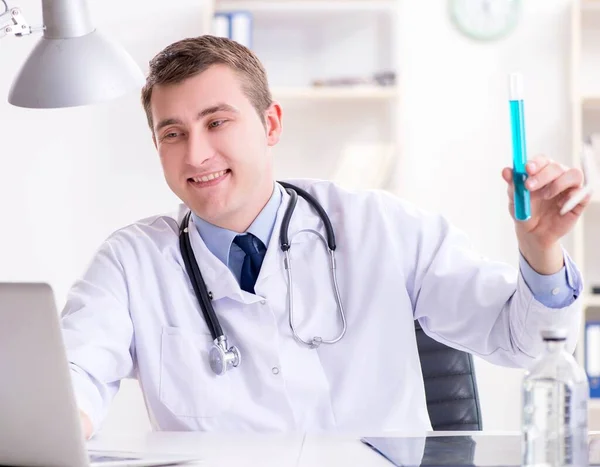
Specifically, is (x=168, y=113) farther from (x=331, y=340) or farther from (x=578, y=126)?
(x=578, y=126)

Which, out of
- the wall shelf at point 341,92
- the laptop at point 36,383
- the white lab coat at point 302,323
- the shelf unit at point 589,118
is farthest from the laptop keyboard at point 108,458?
the shelf unit at point 589,118

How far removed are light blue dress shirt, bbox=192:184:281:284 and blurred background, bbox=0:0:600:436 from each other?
1.69 m

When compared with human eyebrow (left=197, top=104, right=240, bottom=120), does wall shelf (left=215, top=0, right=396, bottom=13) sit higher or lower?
higher

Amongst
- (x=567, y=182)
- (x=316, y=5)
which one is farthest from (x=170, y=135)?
(x=316, y=5)

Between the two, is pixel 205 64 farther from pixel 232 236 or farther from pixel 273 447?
pixel 273 447

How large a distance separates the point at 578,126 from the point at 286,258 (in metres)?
1.94

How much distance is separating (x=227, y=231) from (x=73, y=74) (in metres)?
0.47

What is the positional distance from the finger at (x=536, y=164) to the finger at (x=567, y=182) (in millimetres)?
44

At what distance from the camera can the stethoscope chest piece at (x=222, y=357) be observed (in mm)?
1705

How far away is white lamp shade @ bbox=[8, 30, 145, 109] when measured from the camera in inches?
59.7

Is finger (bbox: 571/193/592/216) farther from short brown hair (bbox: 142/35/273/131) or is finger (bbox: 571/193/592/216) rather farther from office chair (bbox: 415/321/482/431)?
short brown hair (bbox: 142/35/273/131)

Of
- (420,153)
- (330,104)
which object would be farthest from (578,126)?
(330,104)

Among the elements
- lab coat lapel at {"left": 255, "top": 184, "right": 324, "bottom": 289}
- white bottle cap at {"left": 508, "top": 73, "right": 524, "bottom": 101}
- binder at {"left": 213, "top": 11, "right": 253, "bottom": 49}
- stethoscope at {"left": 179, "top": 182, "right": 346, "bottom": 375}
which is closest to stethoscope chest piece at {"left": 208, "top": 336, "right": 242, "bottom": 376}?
stethoscope at {"left": 179, "top": 182, "right": 346, "bottom": 375}

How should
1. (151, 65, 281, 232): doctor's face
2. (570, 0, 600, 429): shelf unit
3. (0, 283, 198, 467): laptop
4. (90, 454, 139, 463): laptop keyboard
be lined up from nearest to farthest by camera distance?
(0, 283, 198, 467): laptop → (90, 454, 139, 463): laptop keyboard → (151, 65, 281, 232): doctor's face → (570, 0, 600, 429): shelf unit
